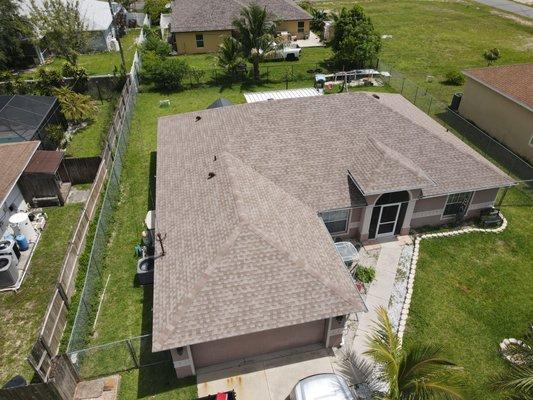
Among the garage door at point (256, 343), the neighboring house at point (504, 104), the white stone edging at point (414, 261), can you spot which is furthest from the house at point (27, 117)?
the neighboring house at point (504, 104)

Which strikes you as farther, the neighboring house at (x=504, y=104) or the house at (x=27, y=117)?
the neighboring house at (x=504, y=104)

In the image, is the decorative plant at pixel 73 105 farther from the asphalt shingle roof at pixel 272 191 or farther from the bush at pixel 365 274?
the bush at pixel 365 274

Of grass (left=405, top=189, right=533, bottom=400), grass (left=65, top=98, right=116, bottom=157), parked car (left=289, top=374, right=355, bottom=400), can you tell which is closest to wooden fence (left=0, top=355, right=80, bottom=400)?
parked car (left=289, top=374, right=355, bottom=400)

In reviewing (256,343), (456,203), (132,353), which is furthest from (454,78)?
(132,353)

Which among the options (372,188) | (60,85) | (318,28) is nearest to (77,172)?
(60,85)

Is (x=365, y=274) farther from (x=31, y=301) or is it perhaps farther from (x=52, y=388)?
(x=31, y=301)

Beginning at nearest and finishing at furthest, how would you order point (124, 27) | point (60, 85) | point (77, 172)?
point (77, 172) < point (60, 85) < point (124, 27)

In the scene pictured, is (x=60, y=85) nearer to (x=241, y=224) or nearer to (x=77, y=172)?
(x=77, y=172)
